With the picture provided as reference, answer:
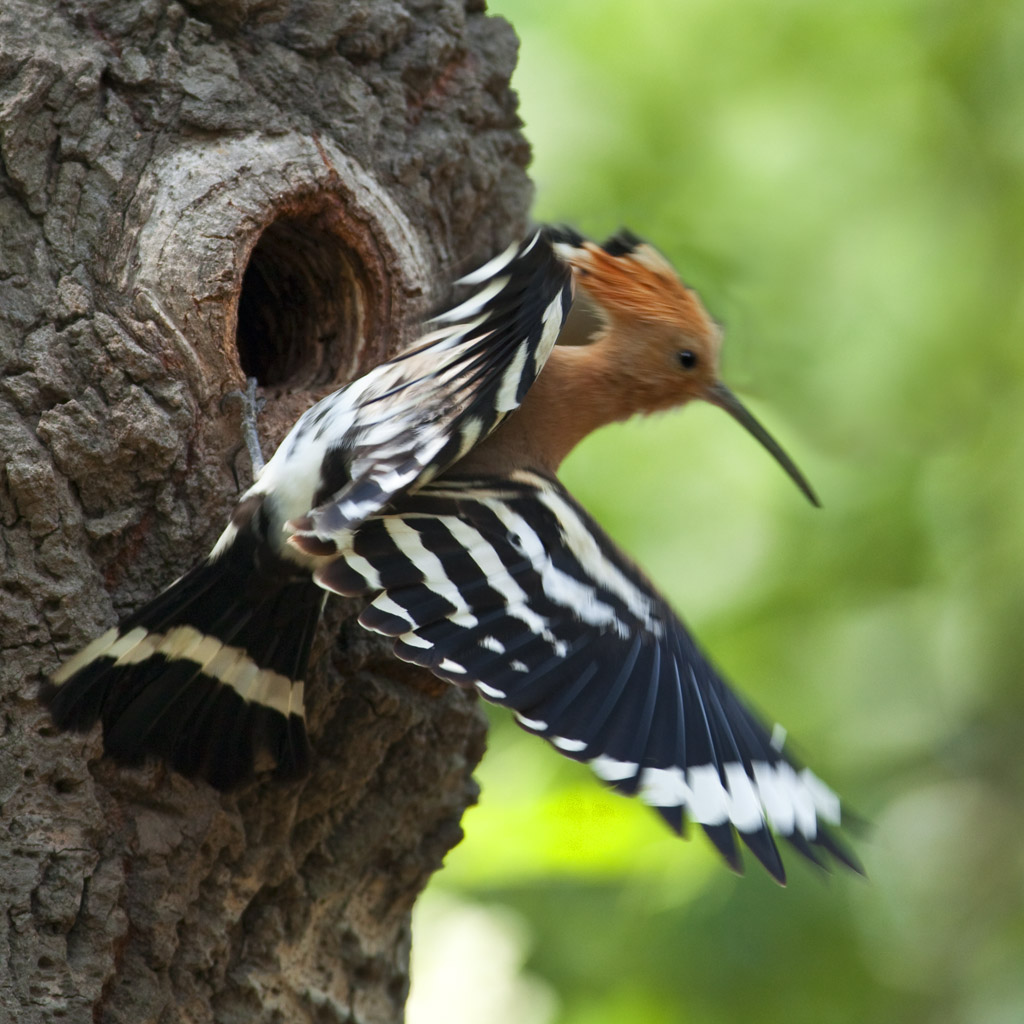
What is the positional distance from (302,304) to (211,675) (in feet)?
2.39

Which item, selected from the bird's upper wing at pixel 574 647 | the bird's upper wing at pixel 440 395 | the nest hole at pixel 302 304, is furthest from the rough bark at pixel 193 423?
the bird's upper wing at pixel 574 647

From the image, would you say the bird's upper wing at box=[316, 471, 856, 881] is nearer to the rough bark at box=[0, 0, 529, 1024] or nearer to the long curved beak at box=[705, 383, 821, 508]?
the rough bark at box=[0, 0, 529, 1024]

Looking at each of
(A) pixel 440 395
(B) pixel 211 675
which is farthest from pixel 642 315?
(B) pixel 211 675

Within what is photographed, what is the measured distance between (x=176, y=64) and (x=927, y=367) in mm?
2430

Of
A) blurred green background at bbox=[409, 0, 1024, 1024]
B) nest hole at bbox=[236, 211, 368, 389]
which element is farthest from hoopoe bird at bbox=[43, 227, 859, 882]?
blurred green background at bbox=[409, 0, 1024, 1024]

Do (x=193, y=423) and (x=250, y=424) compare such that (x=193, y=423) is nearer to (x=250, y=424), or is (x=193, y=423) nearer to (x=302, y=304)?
(x=250, y=424)

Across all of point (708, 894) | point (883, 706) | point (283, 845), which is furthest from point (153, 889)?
point (883, 706)

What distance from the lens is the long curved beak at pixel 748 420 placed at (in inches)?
95.7

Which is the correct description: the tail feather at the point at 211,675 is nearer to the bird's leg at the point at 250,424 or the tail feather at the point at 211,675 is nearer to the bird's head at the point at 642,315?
the bird's leg at the point at 250,424

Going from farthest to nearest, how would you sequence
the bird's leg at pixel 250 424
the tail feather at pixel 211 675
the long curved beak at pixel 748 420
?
the long curved beak at pixel 748 420 < the bird's leg at pixel 250 424 < the tail feather at pixel 211 675

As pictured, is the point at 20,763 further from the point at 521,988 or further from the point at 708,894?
the point at 708,894

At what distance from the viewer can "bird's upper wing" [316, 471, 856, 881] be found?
168 centimetres

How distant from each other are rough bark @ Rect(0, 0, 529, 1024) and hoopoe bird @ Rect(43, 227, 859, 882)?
9 cm

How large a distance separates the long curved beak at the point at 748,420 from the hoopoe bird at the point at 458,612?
51 centimetres
